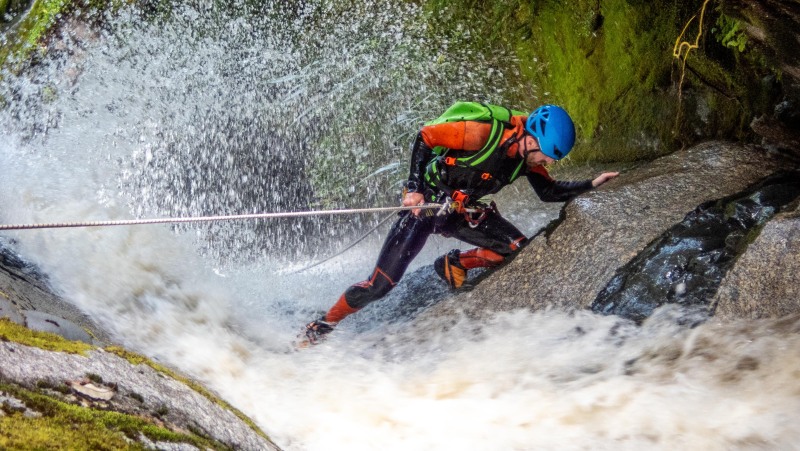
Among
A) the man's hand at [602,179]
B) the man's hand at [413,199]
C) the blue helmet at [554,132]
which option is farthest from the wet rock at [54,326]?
the man's hand at [602,179]

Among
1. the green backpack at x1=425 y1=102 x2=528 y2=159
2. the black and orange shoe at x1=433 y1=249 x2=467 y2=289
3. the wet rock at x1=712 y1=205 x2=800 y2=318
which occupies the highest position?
the green backpack at x1=425 y1=102 x2=528 y2=159

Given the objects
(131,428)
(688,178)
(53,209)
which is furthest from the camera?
(53,209)

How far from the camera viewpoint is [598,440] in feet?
12.1

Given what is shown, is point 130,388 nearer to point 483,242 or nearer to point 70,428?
point 70,428

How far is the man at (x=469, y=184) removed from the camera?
5699 mm

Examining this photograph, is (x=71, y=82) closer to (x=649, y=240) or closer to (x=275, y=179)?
(x=275, y=179)

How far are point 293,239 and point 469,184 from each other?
16.3ft

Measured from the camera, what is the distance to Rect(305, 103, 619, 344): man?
18.7ft

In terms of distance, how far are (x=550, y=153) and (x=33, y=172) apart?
7.50 metres

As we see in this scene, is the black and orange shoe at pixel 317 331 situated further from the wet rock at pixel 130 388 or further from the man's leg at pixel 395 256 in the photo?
the wet rock at pixel 130 388

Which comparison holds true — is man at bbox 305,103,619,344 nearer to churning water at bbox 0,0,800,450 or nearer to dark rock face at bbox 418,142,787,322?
dark rock face at bbox 418,142,787,322

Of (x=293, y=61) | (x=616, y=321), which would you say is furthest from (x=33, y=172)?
(x=616, y=321)

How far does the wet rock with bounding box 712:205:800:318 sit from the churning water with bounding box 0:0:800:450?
19 centimetres

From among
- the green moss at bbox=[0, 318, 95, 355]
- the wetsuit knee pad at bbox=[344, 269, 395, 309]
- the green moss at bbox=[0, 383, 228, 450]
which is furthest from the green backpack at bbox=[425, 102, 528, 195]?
the green moss at bbox=[0, 383, 228, 450]
